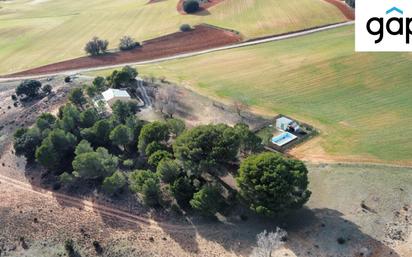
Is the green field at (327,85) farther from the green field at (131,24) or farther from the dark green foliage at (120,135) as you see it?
the dark green foliage at (120,135)

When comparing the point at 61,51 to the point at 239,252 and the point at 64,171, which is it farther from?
the point at 239,252

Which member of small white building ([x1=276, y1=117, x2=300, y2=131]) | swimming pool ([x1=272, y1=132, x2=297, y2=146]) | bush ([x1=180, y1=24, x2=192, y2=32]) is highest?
bush ([x1=180, y1=24, x2=192, y2=32])

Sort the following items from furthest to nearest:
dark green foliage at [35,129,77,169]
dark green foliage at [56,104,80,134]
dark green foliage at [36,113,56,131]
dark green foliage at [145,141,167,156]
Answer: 1. dark green foliage at [36,113,56,131]
2. dark green foliage at [56,104,80,134]
3. dark green foliage at [35,129,77,169]
4. dark green foliage at [145,141,167,156]

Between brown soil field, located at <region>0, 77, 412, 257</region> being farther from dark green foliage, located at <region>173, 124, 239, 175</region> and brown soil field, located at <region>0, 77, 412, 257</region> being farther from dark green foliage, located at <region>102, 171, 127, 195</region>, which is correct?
dark green foliage, located at <region>173, 124, 239, 175</region>

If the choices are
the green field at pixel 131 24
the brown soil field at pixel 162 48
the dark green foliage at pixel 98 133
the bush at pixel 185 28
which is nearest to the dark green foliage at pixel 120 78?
the dark green foliage at pixel 98 133

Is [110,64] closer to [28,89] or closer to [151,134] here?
[28,89]

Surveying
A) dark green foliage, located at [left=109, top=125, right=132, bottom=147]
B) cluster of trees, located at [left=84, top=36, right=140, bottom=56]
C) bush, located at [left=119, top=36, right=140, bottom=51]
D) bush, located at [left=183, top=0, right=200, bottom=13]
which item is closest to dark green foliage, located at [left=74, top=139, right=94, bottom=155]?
dark green foliage, located at [left=109, top=125, right=132, bottom=147]
